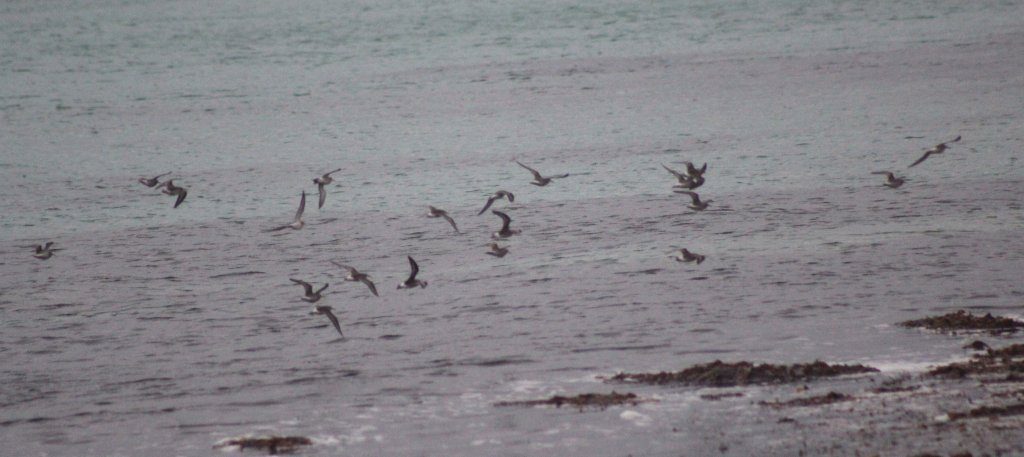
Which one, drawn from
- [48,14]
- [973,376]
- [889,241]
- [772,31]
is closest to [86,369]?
[973,376]

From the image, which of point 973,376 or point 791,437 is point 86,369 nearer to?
point 791,437

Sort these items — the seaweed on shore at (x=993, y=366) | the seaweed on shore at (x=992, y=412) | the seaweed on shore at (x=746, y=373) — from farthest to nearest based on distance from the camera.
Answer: the seaweed on shore at (x=746, y=373), the seaweed on shore at (x=993, y=366), the seaweed on shore at (x=992, y=412)

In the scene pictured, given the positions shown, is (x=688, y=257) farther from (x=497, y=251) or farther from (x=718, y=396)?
(x=718, y=396)

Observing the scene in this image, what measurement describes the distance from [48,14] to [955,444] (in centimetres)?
4884

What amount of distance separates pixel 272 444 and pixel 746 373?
4209 mm

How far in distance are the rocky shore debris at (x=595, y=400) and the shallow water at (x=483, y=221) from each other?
231mm

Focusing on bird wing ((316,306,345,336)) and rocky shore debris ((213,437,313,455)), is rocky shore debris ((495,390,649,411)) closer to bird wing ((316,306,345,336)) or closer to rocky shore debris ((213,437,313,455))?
rocky shore debris ((213,437,313,455))

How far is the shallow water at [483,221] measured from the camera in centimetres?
1355

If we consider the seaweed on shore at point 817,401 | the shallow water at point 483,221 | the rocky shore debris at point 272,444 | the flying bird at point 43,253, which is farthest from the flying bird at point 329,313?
the seaweed on shore at point 817,401

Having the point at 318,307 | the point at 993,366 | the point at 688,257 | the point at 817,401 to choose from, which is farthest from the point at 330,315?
the point at 993,366

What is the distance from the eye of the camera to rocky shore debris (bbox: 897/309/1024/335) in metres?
13.8

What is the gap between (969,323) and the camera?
45.9 ft

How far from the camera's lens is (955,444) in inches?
400

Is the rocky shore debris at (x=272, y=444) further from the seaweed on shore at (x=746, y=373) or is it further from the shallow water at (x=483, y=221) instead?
the seaweed on shore at (x=746, y=373)
